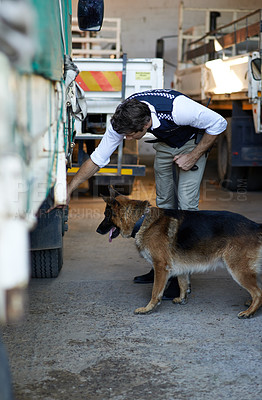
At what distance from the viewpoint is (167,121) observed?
13.3 ft

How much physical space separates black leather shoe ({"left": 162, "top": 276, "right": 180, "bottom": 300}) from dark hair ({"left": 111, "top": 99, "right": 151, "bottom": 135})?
1342 millimetres

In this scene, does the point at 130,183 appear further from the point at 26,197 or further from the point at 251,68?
the point at 26,197

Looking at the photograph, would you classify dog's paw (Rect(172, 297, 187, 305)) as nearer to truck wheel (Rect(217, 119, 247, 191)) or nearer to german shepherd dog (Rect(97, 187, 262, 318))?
german shepherd dog (Rect(97, 187, 262, 318))

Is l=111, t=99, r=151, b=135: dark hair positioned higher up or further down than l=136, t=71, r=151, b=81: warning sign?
further down

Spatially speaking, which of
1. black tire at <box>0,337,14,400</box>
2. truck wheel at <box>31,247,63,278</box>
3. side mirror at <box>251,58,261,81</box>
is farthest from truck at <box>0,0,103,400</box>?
side mirror at <box>251,58,261,81</box>

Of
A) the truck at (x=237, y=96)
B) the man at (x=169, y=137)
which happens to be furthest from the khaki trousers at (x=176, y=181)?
the truck at (x=237, y=96)

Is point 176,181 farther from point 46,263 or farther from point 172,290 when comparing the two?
point 46,263

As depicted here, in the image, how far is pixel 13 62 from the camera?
1664mm

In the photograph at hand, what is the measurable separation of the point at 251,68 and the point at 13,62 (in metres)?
6.64

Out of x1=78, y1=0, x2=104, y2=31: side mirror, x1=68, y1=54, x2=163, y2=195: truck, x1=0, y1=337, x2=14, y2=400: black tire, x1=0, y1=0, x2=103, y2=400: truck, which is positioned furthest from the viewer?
x1=68, y1=54, x2=163, y2=195: truck

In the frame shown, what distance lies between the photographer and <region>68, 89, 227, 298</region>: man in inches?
152

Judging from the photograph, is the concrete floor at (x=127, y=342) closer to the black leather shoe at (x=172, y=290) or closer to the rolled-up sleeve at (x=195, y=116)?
the black leather shoe at (x=172, y=290)

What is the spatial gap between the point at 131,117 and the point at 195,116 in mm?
527

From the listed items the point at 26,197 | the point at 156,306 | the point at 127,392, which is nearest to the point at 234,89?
the point at 156,306
